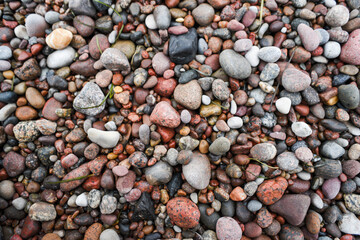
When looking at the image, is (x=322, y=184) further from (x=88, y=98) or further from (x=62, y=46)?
(x=62, y=46)

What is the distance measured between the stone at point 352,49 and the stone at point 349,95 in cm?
24

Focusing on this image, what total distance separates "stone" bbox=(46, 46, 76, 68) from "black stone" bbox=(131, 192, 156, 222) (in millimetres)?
1396

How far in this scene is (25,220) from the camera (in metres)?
1.95

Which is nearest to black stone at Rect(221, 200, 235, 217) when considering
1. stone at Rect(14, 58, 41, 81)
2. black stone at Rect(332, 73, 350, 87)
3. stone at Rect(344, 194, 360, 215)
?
stone at Rect(344, 194, 360, 215)

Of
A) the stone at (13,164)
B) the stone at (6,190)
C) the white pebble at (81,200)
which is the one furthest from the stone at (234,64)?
the stone at (6,190)

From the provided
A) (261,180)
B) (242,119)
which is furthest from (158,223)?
(242,119)

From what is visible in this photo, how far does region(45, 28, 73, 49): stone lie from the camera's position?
1974 mm

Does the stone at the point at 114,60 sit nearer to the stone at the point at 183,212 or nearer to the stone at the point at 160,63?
the stone at the point at 160,63

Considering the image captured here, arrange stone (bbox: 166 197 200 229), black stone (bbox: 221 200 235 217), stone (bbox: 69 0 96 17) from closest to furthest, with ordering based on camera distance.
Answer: stone (bbox: 166 197 200 229), black stone (bbox: 221 200 235 217), stone (bbox: 69 0 96 17)

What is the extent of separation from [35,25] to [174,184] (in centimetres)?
193

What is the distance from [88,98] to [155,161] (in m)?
0.80

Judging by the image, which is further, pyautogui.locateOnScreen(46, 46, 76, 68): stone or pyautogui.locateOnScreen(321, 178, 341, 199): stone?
pyautogui.locateOnScreen(46, 46, 76, 68): stone

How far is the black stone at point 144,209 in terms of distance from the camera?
187 centimetres

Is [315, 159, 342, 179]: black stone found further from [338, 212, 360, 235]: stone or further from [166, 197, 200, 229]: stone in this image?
[166, 197, 200, 229]: stone
